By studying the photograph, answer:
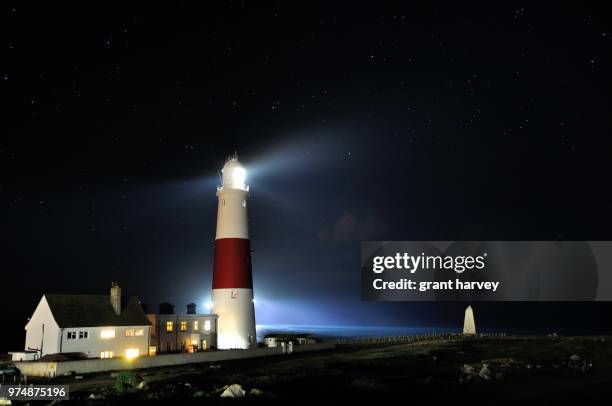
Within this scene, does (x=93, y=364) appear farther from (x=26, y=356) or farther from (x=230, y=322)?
(x=230, y=322)

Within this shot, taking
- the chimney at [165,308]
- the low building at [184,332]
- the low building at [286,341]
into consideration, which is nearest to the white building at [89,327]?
the low building at [184,332]

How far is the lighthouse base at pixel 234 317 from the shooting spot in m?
55.2

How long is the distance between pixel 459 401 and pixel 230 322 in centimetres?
2774

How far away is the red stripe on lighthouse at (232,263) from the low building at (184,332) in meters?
3.60

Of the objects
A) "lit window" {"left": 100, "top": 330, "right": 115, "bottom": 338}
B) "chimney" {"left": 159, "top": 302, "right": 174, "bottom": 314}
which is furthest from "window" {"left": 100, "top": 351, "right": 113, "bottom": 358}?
"chimney" {"left": 159, "top": 302, "right": 174, "bottom": 314}

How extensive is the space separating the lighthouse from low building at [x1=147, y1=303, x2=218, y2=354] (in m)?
0.84

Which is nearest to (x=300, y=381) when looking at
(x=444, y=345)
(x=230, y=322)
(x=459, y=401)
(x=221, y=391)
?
(x=221, y=391)

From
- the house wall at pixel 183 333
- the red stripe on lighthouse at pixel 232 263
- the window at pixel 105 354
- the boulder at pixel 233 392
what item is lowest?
the boulder at pixel 233 392

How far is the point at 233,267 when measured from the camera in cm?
5447

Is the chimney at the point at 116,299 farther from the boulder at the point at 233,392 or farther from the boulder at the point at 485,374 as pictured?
the boulder at the point at 485,374

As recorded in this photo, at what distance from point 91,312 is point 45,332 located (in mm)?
3646

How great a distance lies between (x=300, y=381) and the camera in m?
36.5

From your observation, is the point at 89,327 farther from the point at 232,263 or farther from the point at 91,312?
the point at 232,263

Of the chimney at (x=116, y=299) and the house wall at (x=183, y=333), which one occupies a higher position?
the chimney at (x=116, y=299)
